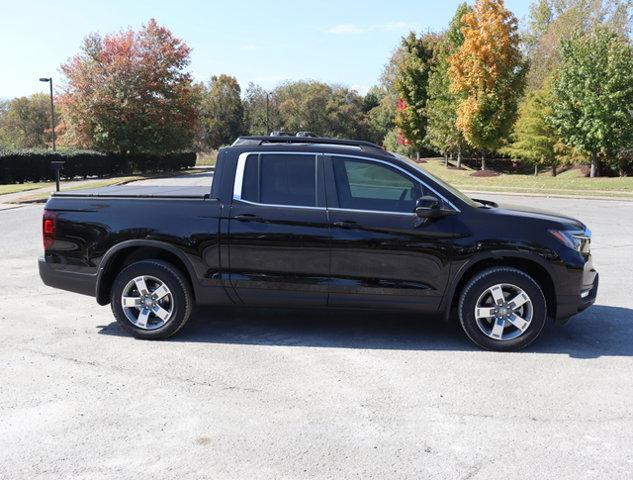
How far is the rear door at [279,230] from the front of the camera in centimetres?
552

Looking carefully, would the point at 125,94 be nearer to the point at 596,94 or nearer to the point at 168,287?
the point at 596,94

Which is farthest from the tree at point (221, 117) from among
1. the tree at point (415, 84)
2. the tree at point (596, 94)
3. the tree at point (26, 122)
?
the tree at point (596, 94)

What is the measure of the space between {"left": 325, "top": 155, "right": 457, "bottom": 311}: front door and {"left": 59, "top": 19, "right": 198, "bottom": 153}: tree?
3874 centimetres

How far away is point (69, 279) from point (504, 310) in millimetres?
4109

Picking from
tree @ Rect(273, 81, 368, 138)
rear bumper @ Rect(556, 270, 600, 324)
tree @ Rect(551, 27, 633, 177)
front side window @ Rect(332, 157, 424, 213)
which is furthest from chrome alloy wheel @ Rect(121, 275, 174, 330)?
tree @ Rect(273, 81, 368, 138)

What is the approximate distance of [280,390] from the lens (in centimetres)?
457

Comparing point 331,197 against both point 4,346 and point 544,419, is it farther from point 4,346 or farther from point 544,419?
point 4,346

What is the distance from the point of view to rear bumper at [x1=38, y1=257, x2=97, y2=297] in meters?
5.81

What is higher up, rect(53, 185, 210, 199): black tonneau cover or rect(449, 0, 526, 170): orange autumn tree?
rect(449, 0, 526, 170): orange autumn tree

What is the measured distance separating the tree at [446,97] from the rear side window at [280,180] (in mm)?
33765

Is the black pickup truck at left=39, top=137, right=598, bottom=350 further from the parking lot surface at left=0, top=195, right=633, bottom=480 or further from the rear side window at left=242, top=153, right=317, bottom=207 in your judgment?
the parking lot surface at left=0, top=195, right=633, bottom=480

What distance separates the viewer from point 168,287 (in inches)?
223

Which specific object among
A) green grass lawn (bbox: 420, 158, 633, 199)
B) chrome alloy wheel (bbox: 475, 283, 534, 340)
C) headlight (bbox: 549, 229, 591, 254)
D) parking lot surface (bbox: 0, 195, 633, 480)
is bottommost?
parking lot surface (bbox: 0, 195, 633, 480)

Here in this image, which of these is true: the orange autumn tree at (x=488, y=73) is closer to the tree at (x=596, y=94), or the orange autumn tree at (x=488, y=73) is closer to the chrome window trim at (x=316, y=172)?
the tree at (x=596, y=94)
